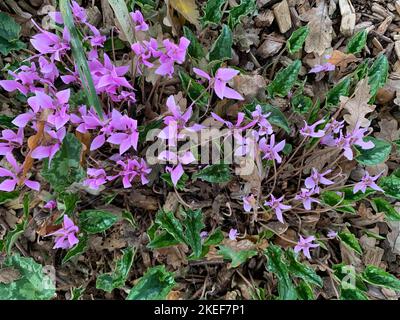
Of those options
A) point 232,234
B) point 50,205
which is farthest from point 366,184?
point 50,205

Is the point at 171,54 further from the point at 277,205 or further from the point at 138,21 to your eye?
the point at 277,205

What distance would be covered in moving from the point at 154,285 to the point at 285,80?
1.80 feet

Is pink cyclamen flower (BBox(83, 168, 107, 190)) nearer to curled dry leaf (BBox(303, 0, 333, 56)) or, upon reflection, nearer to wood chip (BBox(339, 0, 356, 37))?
curled dry leaf (BBox(303, 0, 333, 56))

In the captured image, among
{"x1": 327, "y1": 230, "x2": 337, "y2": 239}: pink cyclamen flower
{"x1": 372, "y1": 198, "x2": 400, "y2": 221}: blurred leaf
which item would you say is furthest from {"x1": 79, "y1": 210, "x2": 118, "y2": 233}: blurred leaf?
{"x1": 372, "y1": 198, "x2": 400, "y2": 221}: blurred leaf

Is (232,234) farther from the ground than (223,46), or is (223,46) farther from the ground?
(223,46)

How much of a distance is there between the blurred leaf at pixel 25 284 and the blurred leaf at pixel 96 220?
138 mm

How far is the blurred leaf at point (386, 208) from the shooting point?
121 cm

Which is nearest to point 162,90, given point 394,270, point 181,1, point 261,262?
point 181,1

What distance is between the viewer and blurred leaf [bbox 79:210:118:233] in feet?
3.62

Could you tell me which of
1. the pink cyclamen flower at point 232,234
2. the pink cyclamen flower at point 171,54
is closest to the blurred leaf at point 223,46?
the pink cyclamen flower at point 171,54

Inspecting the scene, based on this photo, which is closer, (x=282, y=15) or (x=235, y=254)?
(x=235, y=254)

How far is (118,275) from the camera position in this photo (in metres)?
1.11

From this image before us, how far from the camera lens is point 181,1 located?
112cm
